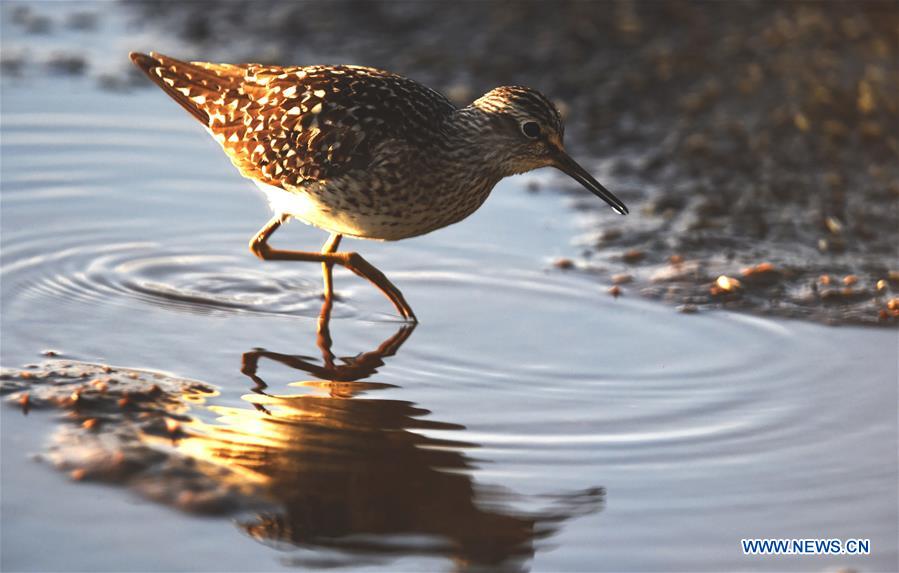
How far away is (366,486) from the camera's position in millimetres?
5672

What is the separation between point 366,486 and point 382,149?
2355mm

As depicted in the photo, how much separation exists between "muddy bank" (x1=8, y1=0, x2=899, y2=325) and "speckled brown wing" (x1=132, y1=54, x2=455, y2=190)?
2046 millimetres

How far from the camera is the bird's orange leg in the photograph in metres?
7.76

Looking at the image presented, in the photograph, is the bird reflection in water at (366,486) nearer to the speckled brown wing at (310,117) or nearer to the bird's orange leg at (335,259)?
the bird's orange leg at (335,259)

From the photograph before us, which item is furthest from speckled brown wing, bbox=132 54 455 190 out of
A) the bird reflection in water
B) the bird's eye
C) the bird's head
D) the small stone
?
the small stone

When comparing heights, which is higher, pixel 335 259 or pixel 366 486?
pixel 335 259

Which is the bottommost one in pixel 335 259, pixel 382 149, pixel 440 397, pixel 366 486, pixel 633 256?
pixel 366 486

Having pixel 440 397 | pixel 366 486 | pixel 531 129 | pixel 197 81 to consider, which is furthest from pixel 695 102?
pixel 366 486

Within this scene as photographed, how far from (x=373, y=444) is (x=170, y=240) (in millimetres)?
3172

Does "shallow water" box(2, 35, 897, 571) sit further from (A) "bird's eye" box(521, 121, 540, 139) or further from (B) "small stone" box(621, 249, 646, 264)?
(A) "bird's eye" box(521, 121, 540, 139)

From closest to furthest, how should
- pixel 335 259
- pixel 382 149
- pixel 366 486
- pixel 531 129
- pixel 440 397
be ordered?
pixel 366 486 → pixel 440 397 → pixel 382 149 → pixel 531 129 → pixel 335 259

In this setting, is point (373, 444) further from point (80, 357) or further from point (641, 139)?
point (641, 139)

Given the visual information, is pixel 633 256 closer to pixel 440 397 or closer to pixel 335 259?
pixel 335 259

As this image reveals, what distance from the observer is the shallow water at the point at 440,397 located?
17.4 feet
